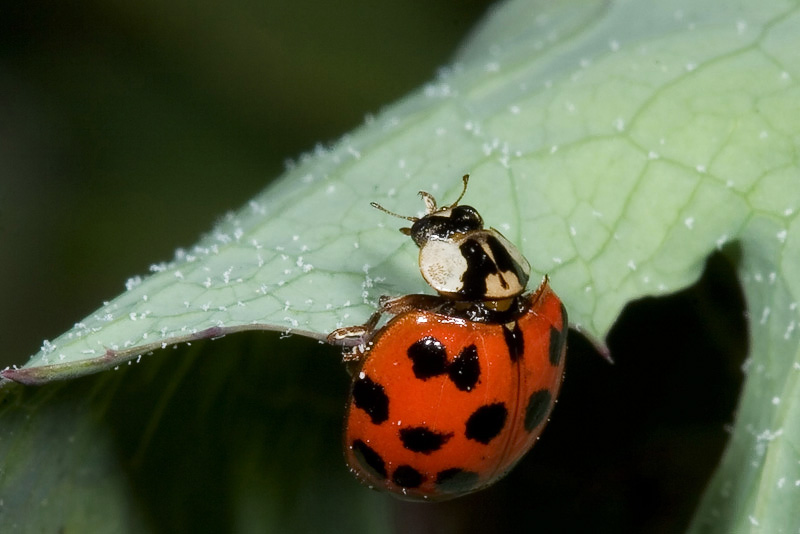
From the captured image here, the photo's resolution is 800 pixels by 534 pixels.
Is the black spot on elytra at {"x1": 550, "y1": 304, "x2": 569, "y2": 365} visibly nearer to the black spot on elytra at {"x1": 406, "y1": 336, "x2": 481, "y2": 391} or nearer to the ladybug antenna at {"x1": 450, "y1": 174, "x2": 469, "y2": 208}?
the black spot on elytra at {"x1": 406, "y1": 336, "x2": 481, "y2": 391}

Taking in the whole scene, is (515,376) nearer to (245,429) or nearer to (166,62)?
(245,429)

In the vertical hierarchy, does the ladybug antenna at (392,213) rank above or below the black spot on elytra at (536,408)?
above

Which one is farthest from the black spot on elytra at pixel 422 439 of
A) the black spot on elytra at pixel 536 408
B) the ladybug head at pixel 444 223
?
the ladybug head at pixel 444 223

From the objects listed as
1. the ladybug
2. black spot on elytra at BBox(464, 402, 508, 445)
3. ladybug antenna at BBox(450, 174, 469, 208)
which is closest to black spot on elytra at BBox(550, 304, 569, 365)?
the ladybug

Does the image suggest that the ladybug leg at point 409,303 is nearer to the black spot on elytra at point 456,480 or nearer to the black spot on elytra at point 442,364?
the black spot on elytra at point 442,364

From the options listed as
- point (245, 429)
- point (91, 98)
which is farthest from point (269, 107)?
point (245, 429)

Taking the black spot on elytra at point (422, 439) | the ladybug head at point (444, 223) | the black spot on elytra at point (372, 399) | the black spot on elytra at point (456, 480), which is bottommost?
the black spot on elytra at point (456, 480)
